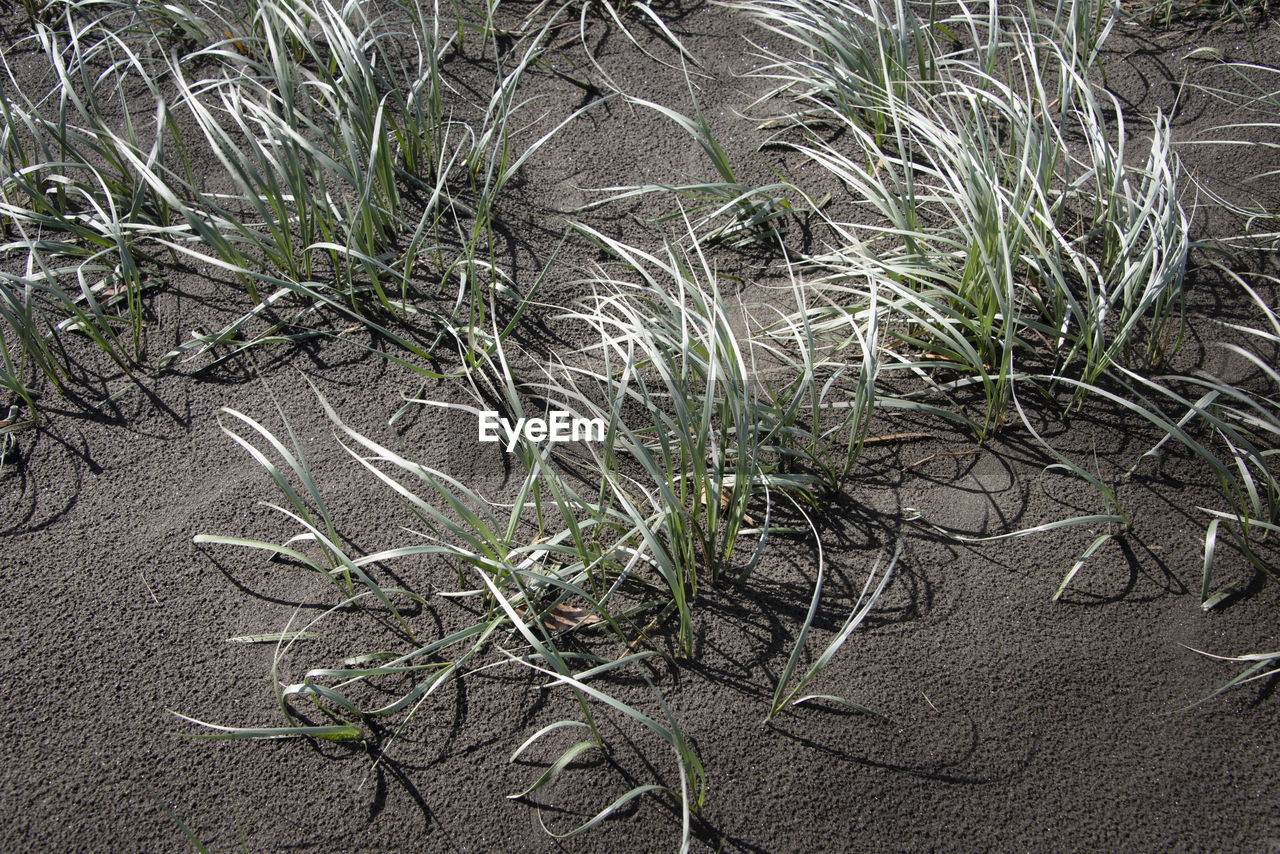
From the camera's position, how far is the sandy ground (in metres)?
1.25

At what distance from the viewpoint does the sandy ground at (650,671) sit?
4.10 feet

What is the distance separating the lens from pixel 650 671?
4.62 feet

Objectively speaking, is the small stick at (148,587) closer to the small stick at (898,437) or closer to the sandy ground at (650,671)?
the sandy ground at (650,671)

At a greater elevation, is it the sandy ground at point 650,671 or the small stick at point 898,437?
the small stick at point 898,437

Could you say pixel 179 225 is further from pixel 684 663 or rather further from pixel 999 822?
pixel 999 822

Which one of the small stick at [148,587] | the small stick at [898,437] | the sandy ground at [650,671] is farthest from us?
the small stick at [898,437]

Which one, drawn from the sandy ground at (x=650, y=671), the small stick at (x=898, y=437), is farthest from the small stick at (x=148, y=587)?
the small stick at (x=898, y=437)

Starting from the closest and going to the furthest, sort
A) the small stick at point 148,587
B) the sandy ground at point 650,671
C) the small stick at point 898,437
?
the sandy ground at point 650,671 < the small stick at point 148,587 < the small stick at point 898,437

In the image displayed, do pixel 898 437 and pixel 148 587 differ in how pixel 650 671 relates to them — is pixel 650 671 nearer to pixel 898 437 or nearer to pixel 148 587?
pixel 898 437

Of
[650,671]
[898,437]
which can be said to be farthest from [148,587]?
[898,437]

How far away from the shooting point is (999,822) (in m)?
1.23

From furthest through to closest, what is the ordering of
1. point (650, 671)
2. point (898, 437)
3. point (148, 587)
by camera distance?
point (898, 437) → point (148, 587) → point (650, 671)

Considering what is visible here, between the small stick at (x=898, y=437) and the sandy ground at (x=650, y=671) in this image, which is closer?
the sandy ground at (x=650, y=671)

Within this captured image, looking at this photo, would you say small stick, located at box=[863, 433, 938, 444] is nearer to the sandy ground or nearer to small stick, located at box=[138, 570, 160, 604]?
the sandy ground
